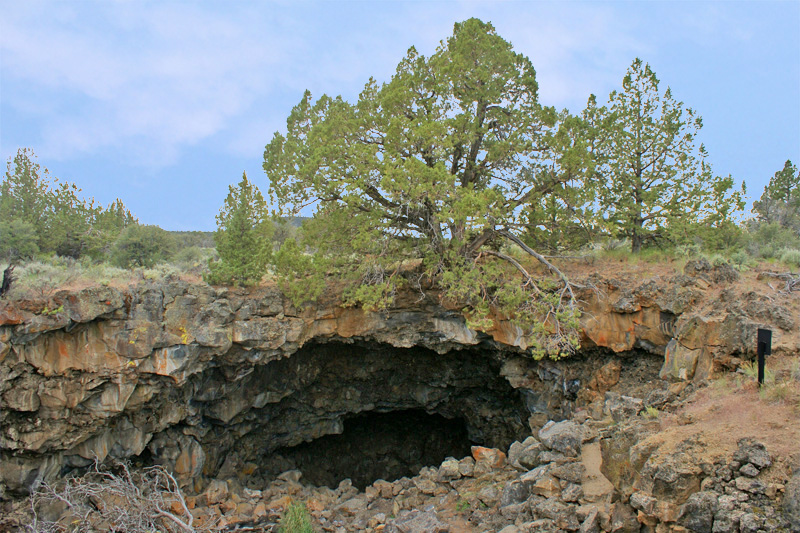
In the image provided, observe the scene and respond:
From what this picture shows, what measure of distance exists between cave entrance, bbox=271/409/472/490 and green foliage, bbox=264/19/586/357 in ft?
27.4

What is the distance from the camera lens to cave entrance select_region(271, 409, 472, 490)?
1845 cm

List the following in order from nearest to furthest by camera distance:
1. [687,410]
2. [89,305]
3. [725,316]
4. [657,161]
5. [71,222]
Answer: [687,410] → [725,316] → [89,305] → [657,161] → [71,222]

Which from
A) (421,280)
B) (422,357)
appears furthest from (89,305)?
(422,357)

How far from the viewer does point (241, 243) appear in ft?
41.2

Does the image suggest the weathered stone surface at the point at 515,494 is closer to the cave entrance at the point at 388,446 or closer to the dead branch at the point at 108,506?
the dead branch at the point at 108,506

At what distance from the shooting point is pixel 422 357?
16.2 meters

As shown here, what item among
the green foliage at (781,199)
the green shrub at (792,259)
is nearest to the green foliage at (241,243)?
the green shrub at (792,259)

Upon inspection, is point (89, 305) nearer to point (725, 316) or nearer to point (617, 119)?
point (725, 316)

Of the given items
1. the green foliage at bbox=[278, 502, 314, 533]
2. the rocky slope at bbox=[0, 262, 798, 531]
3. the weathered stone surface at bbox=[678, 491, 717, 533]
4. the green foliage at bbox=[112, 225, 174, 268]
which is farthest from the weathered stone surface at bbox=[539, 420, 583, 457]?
the green foliage at bbox=[112, 225, 174, 268]

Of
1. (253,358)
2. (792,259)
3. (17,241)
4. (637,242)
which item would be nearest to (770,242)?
(792,259)

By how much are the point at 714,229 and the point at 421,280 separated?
7718 millimetres

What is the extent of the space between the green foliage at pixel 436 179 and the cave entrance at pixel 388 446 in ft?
27.4

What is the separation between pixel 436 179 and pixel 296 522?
861 cm

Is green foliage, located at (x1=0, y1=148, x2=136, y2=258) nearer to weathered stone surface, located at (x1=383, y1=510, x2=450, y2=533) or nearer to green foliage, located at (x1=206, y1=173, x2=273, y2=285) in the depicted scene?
green foliage, located at (x1=206, y1=173, x2=273, y2=285)
